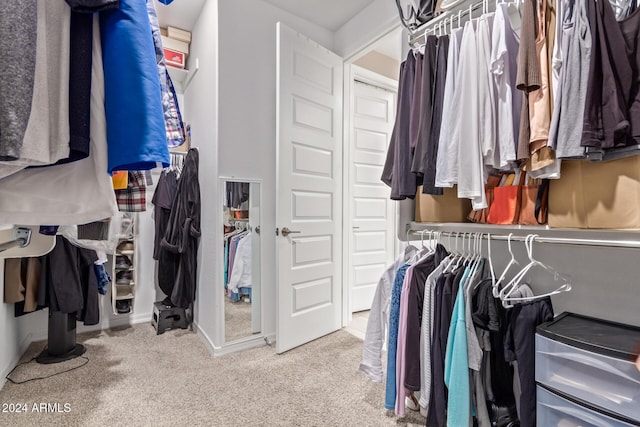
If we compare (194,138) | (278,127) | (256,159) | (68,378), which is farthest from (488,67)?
(68,378)

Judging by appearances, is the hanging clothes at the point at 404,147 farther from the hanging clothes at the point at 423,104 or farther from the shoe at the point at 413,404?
the shoe at the point at 413,404

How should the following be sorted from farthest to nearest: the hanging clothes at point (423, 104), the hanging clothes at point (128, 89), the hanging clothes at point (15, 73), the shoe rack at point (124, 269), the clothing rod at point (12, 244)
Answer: the shoe rack at point (124, 269)
the hanging clothes at point (423, 104)
the clothing rod at point (12, 244)
the hanging clothes at point (128, 89)
the hanging clothes at point (15, 73)

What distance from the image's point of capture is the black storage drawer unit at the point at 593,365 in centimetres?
87

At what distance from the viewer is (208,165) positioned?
2516 millimetres

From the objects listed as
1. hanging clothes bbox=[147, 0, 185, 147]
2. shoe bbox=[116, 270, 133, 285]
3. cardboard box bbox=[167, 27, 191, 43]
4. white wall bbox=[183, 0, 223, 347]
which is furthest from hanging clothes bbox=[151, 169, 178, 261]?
hanging clothes bbox=[147, 0, 185, 147]

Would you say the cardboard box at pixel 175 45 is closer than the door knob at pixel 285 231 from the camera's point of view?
No

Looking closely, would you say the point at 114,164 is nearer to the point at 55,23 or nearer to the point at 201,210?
the point at 55,23

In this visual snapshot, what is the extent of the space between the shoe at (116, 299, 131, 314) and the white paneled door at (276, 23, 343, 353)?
1.51 m

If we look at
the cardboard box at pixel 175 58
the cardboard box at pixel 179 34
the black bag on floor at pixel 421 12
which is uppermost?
the cardboard box at pixel 179 34

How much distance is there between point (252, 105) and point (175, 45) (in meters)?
1.19

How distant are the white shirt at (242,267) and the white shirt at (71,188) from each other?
5.64 ft

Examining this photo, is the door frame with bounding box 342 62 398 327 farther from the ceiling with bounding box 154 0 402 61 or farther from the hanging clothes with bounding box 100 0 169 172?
the hanging clothes with bounding box 100 0 169 172

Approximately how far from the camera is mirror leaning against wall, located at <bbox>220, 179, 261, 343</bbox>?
2402mm

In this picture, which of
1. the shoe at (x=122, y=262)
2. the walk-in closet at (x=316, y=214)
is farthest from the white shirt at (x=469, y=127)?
the shoe at (x=122, y=262)
